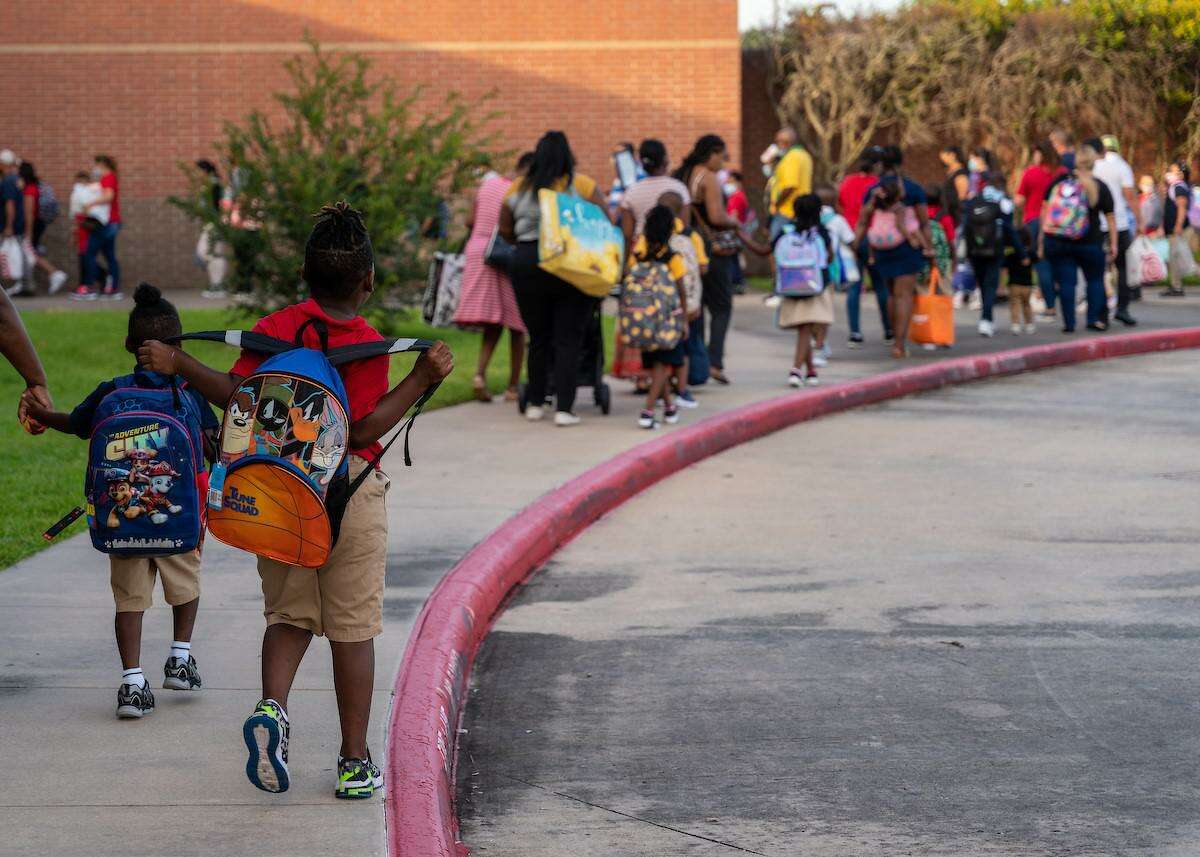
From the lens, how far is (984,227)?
17.8 m

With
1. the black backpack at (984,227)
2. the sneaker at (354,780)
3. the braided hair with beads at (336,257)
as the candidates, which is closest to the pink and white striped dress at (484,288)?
the black backpack at (984,227)

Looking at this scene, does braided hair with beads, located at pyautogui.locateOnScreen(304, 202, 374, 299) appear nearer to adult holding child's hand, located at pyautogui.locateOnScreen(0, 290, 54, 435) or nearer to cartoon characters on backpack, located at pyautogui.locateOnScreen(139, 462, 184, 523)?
cartoon characters on backpack, located at pyautogui.locateOnScreen(139, 462, 184, 523)

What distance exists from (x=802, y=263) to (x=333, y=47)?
1564 cm

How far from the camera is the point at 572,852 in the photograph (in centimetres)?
473

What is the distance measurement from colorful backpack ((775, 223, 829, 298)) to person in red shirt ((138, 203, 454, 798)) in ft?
30.2

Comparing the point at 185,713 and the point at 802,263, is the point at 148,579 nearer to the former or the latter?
the point at 185,713

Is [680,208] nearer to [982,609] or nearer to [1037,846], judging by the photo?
[982,609]

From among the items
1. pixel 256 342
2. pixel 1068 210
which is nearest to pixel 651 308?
pixel 256 342

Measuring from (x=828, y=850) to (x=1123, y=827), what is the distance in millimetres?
820

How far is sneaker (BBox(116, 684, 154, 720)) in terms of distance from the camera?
17.7ft

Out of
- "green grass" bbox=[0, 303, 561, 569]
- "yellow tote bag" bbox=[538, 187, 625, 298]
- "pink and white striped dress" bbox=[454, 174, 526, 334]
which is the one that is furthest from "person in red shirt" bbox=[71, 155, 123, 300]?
"yellow tote bag" bbox=[538, 187, 625, 298]

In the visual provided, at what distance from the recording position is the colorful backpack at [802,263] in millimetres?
13797

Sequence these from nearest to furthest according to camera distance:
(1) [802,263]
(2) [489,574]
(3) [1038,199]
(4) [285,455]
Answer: (4) [285,455] < (2) [489,574] < (1) [802,263] < (3) [1038,199]

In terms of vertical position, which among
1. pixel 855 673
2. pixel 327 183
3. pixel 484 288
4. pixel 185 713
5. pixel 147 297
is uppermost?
pixel 327 183
